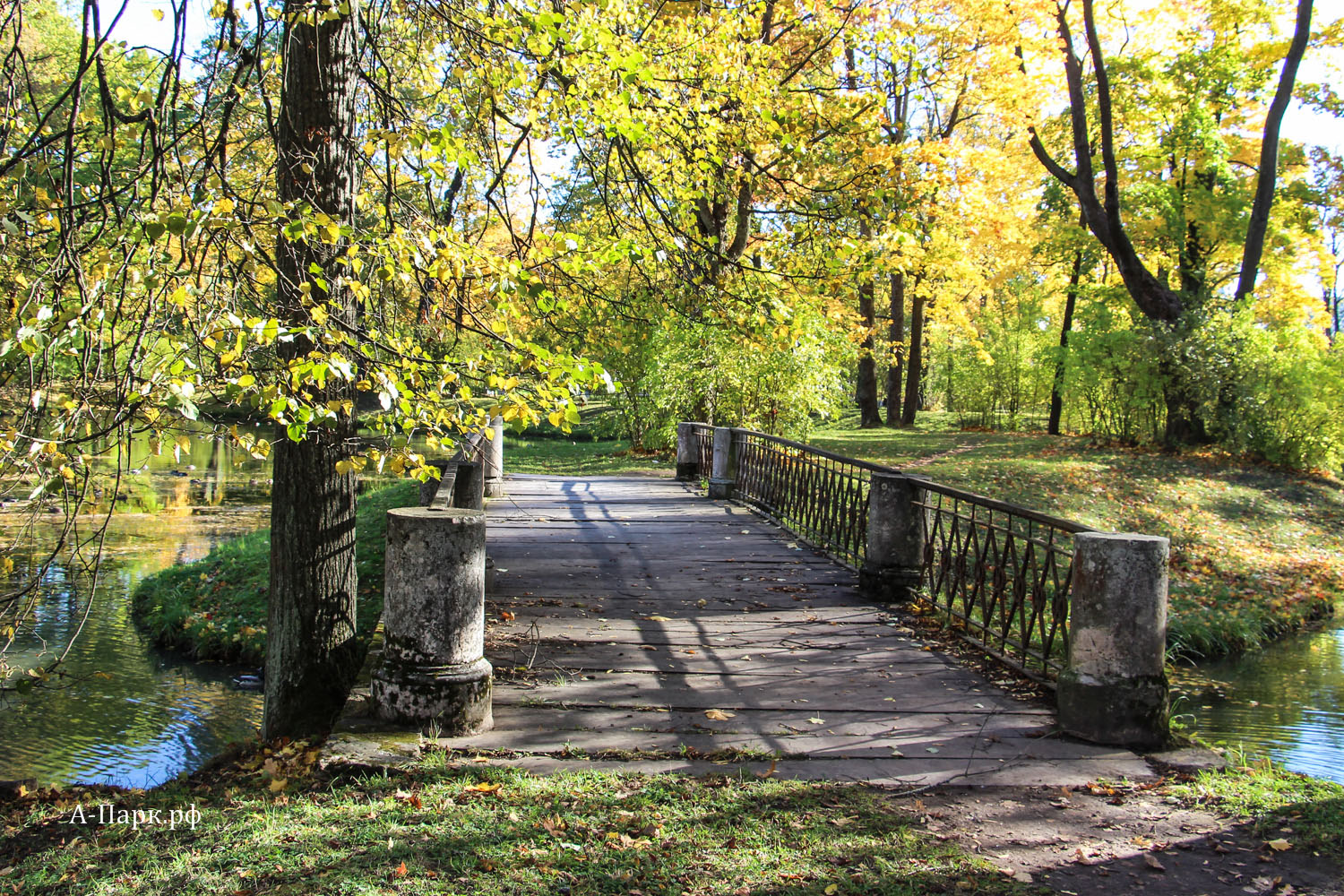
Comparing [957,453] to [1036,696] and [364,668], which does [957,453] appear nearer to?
[1036,696]

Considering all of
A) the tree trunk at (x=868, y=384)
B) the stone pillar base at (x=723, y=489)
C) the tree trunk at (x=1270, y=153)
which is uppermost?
the tree trunk at (x=1270, y=153)

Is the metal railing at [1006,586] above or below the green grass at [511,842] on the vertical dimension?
above

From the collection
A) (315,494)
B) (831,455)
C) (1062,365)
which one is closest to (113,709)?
(315,494)

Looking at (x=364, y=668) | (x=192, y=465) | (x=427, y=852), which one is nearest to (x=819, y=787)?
(x=427, y=852)

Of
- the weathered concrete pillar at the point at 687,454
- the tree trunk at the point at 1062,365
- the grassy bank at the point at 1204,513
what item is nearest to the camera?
the grassy bank at the point at 1204,513

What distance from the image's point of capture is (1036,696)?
19.8ft

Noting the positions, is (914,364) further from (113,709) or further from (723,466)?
(113,709)

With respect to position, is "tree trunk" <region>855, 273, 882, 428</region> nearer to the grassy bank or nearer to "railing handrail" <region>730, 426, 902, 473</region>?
the grassy bank

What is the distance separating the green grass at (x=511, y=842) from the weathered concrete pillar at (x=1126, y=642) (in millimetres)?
1639

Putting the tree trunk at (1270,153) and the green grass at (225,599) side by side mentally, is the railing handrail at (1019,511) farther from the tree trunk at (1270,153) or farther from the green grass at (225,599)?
the tree trunk at (1270,153)

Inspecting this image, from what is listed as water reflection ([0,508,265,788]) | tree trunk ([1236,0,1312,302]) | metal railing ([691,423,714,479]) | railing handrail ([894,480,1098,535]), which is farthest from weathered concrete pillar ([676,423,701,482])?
tree trunk ([1236,0,1312,302])

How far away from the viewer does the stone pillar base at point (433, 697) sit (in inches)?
199

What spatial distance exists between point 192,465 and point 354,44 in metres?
23.0

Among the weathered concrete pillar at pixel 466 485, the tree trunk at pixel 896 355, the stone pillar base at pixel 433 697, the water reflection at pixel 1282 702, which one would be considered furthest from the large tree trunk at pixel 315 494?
the tree trunk at pixel 896 355
